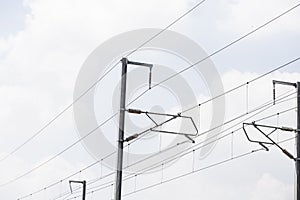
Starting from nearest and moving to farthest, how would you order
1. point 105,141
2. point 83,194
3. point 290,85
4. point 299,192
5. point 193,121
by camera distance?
1. point 193,121
2. point 299,192
3. point 290,85
4. point 105,141
5. point 83,194

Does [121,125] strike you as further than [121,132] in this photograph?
No

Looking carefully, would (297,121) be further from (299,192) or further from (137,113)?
(137,113)

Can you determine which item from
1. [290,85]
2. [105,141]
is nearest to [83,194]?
[105,141]

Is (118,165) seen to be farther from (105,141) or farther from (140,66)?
(105,141)

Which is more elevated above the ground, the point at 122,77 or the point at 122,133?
the point at 122,77

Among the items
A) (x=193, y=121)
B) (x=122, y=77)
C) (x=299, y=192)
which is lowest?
(x=299, y=192)

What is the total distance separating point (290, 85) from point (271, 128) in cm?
266

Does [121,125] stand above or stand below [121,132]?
above

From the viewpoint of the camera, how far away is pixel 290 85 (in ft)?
91.5

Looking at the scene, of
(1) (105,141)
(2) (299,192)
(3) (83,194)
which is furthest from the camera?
(3) (83,194)

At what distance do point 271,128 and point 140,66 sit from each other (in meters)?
4.81

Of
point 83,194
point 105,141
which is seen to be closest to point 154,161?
point 105,141

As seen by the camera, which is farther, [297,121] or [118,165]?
[297,121]

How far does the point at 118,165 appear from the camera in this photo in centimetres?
2359
